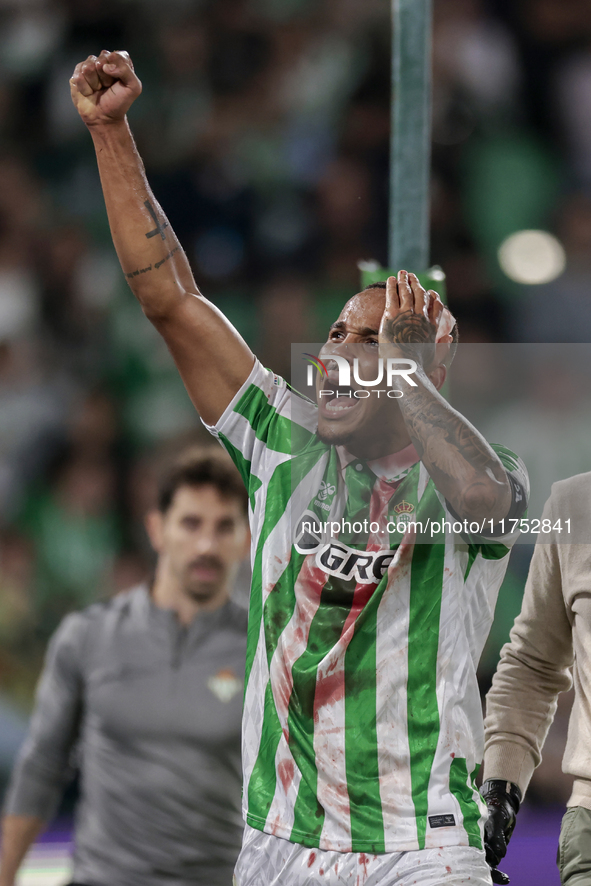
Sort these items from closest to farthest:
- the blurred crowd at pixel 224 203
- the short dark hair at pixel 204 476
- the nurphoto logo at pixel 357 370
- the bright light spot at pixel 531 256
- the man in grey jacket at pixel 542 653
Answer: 1. the nurphoto logo at pixel 357 370
2. the man in grey jacket at pixel 542 653
3. the short dark hair at pixel 204 476
4. the blurred crowd at pixel 224 203
5. the bright light spot at pixel 531 256

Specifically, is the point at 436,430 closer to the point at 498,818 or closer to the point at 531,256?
the point at 498,818

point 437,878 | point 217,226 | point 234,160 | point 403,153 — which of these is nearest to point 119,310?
point 217,226

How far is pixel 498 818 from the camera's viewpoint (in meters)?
2.12

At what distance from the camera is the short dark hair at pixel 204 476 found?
2910 mm

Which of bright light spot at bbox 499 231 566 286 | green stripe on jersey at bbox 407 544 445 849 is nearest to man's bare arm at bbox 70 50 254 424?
green stripe on jersey at bbox 407 544 445 849

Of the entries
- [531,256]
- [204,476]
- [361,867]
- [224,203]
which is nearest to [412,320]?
[361,867]

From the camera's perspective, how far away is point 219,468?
9.57 ft

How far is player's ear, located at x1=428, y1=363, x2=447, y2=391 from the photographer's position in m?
2.02

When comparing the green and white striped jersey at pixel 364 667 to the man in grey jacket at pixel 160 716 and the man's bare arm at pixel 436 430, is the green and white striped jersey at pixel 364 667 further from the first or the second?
the man in grey jacket at pixel 160 716

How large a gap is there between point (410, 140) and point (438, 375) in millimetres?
674

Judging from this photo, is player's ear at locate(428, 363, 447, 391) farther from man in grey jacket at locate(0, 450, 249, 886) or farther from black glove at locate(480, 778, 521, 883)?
man in grey jacket at locate(0, 450, 249, 886)

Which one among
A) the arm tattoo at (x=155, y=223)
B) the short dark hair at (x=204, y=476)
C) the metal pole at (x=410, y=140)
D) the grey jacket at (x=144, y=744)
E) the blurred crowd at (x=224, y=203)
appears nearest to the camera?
the arm tattoo at (x=155, y=223)

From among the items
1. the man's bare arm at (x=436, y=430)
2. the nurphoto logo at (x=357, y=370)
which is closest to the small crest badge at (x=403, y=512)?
the man's bare arm at (x=436, y=430)

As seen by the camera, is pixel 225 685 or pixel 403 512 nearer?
pixel 403 512
